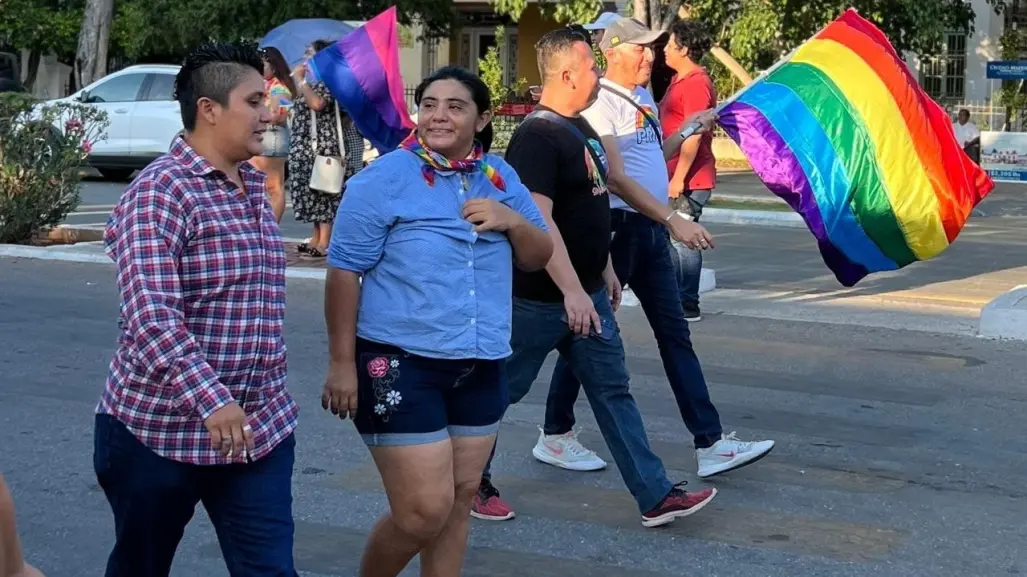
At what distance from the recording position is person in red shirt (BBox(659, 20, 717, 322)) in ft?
29.3

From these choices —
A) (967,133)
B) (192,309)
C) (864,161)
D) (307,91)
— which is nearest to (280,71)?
(307,91)

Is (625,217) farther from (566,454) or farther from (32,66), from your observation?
(32,66)

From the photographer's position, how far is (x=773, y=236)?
1689cm

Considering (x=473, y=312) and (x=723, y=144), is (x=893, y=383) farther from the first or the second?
(x=723, y=144)

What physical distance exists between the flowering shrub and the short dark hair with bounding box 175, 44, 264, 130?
10.7 meters

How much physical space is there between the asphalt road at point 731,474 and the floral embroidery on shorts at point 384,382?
4.12 feet

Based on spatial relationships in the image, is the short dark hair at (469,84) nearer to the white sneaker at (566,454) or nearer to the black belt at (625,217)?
the black belt at (625,217)

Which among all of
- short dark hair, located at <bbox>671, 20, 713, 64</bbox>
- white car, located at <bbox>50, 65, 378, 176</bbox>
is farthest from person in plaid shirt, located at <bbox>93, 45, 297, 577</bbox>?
white car, located at <bbox>50, 65, 378, 176</bbox>

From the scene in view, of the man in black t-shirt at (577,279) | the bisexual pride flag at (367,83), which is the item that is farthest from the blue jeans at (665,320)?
the bisexual pride flag at (367,83)

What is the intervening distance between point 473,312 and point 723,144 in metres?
26.3

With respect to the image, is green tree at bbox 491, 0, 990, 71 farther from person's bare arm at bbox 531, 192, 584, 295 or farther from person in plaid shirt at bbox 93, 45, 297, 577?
person in plaid shirt at bbox 93, 45, 297, 577

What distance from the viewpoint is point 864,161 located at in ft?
27.6

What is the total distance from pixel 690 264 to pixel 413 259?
6.33 meters

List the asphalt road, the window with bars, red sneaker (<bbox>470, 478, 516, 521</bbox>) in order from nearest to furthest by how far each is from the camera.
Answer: the asphalt road, red sneaker (<bbox>470, 478, 516, 521</bbox>), the window with bars
